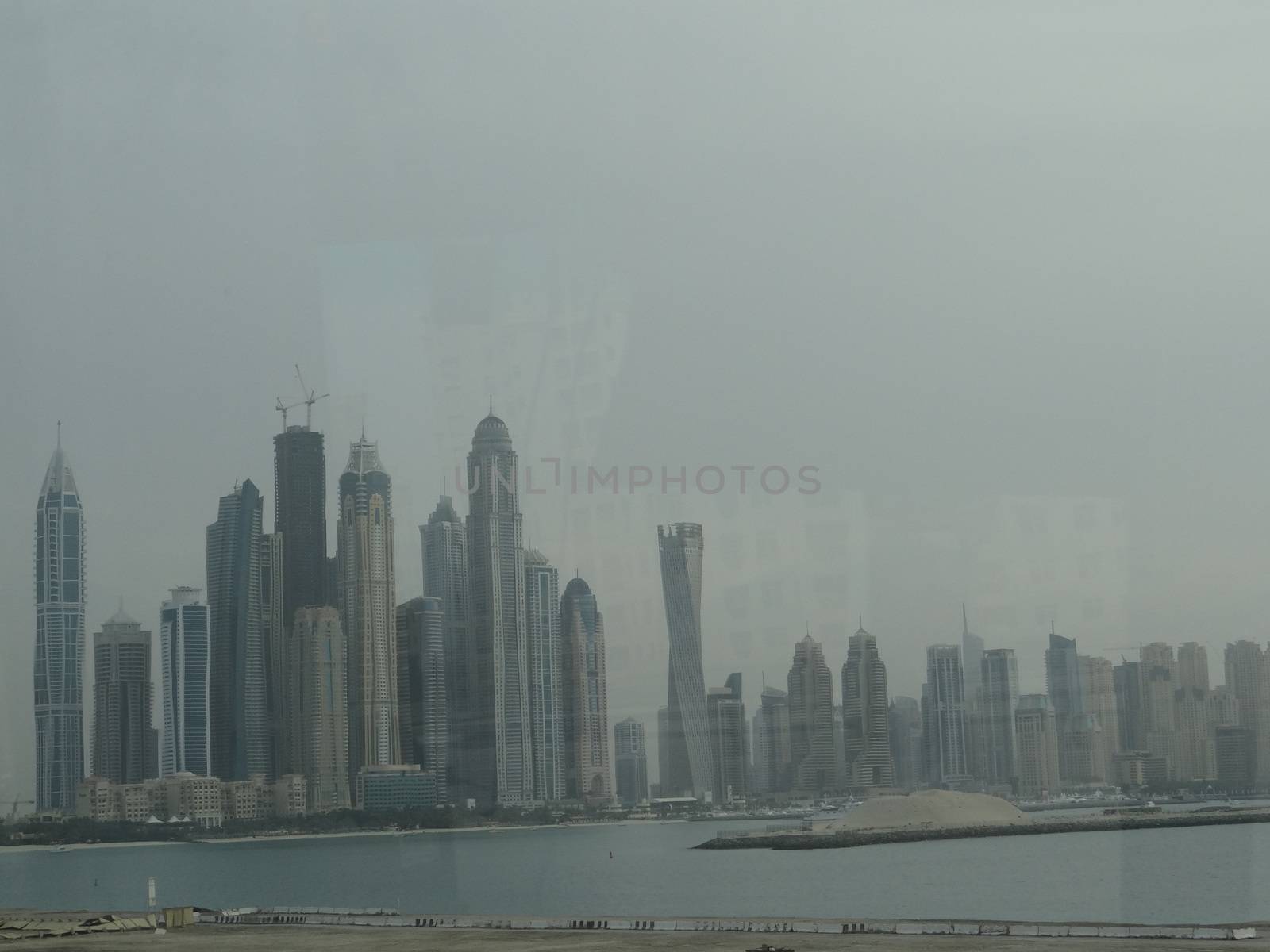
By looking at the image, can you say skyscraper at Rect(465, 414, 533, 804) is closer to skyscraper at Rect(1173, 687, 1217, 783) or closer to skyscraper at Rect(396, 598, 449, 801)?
skyscraper at Rect(396, 598, 449, 801)

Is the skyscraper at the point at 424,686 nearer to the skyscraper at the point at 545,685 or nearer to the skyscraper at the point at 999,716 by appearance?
the skyscraper at the point at 545,685

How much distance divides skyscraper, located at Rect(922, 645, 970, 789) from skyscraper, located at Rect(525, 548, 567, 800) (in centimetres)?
700

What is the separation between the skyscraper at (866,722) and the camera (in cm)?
2127

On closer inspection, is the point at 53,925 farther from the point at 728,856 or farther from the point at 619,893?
the point at 728,856

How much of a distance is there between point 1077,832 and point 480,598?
14.6 meters

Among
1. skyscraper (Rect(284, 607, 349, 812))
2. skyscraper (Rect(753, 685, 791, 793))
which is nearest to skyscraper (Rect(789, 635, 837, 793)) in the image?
skyscraper (Rect(753, 685, 791, 793))

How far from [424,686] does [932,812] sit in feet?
38.2

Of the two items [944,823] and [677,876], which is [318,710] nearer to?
[677,876]

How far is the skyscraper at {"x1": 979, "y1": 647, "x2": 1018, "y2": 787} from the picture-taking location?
2203 centimetres

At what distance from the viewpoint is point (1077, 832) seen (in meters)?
31.7

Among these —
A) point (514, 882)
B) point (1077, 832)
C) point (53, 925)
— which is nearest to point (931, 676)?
point (514, 882)

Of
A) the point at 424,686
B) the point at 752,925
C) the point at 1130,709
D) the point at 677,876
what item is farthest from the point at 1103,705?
the point at 752,925

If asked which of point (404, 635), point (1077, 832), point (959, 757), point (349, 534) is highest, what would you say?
point (349, 534)

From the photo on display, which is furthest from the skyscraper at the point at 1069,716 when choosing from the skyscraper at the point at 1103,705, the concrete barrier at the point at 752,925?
the concrete barrier at the point at 752,925
